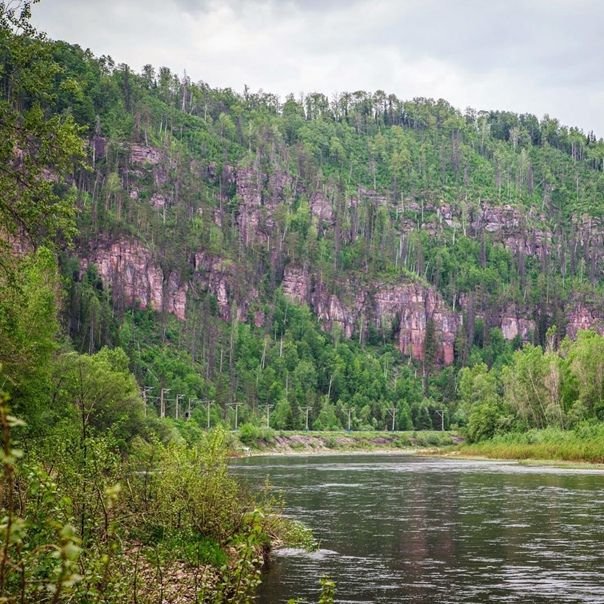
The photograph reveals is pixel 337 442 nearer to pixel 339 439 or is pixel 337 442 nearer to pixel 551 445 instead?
pixel 339 439

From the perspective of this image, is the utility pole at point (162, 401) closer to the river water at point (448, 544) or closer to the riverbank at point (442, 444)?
the riverbank at point (442, 444)

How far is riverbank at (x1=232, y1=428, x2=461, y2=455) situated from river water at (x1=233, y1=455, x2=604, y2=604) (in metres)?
90.0

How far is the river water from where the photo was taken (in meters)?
24.9

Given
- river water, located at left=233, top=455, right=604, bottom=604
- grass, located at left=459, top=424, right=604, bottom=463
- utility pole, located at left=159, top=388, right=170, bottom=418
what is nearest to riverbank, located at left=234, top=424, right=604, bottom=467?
grass, located at left=459, top=424, right=604, bottom=463

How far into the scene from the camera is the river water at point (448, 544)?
81.7 ft

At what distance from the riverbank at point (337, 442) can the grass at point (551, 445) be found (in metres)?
40.3

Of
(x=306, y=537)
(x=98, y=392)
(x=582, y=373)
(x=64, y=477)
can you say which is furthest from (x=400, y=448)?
(x=64, y=477)

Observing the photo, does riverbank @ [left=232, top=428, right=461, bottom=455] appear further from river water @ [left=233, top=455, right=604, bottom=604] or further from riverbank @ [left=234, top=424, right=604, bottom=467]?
river water @ [left=233, top=455, right=604, bottom=604]

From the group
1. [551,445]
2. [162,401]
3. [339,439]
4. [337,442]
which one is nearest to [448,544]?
[551,445]

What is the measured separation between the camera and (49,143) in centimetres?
2150

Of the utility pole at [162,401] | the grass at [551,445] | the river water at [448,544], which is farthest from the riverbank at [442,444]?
the river water at [448,544]

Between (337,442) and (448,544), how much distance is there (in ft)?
460

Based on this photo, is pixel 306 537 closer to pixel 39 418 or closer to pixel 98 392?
pixel 39 418

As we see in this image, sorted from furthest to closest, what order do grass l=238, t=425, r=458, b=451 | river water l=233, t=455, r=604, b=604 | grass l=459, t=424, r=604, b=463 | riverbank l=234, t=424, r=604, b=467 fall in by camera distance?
grass l=238, t=425, r=458, b=451 → riverbank l=234, t=424, r=604, b=467 → grass l=459, t=424, r=604, b=463 → river water l=233, t=455, r=604, b=604
